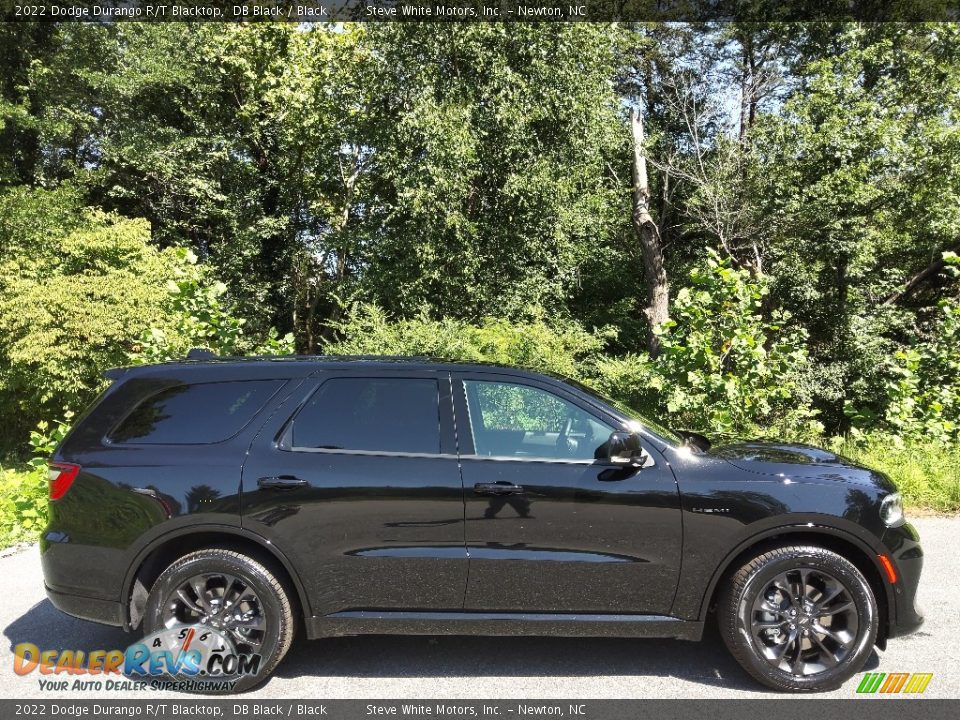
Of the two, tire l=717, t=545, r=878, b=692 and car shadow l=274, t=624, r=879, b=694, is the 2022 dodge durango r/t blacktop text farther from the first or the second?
car shadow l=274, t=624, r=879, b=694

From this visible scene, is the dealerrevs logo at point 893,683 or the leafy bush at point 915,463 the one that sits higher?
the leafy bush at point 915,463

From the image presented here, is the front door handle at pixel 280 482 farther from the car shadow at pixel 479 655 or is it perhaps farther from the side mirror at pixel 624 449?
the side mirror at pixel 624 449

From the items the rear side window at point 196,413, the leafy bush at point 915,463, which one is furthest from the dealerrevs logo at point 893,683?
the rear side window at point 196,413

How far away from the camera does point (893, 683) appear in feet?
12.4

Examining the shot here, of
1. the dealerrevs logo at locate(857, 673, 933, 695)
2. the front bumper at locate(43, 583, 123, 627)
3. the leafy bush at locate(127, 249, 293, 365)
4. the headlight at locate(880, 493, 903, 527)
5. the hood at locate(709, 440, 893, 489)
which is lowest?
the dealerrevs logo at locate(857, 673, 933, 695)

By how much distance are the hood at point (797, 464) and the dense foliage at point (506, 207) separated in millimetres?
3685

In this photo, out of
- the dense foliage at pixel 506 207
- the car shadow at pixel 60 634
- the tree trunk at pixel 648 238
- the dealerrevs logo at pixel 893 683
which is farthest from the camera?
the tree trunk at pixel 648 238

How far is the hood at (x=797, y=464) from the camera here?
3.85 m

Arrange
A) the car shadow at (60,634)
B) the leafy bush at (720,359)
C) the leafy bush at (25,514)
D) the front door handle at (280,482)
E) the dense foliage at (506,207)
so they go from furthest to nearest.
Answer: the dense foliage at (506,207) → the leafy bush at (720,359) → the leafy bush at (25,514) → the car shadow at (60,634) → the front door handle at (280,482)

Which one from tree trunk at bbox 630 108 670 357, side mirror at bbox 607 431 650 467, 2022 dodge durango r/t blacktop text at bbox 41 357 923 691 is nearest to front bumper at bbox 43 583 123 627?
2022 dodge durango r/t blacktop text at bbox 41 357 923 691

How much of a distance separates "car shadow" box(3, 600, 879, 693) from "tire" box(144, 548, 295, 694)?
25 cm

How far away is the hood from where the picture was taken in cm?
385

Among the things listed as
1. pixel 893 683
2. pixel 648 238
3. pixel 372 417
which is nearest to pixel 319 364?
pixel 372 417

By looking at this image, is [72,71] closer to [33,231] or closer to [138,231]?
[33,231]
